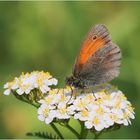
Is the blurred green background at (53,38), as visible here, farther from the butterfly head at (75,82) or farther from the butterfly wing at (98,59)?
the butterfly head at (75,82)

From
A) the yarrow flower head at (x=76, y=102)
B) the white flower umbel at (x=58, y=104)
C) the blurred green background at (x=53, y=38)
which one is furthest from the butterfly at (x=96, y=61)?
the blurred green background at (x=53, y=38)

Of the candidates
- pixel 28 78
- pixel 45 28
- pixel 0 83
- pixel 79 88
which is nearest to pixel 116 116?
pixel 79 88

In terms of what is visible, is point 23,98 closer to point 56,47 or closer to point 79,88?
point 79,88

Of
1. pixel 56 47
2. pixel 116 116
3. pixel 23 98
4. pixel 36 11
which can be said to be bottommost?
pixel 116 116

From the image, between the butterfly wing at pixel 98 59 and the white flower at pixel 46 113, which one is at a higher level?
the butterfly wing at pixel 98 59

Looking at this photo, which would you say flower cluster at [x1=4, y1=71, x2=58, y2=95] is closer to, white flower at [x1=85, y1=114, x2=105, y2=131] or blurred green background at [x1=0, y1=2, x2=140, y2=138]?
white flower at [x1=85, y1=114, x2=105, y2=131]

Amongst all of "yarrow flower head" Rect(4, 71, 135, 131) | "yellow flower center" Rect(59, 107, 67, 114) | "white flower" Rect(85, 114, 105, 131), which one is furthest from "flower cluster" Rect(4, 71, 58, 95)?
"white flower" Rect(85, 114, 105, 131)

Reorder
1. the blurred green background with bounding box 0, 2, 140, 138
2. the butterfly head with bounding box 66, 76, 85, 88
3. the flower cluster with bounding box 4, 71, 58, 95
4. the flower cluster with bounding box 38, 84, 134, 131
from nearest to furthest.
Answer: the flower cluster with bounding box 38, 84, 134, 131 → the flower cluster with bounding box 4, 71, 58, 95 → the butterfly head with bounding box 66, 76, 85, 88 → the blurred green background with bounding box 0, 2, 140, 138
